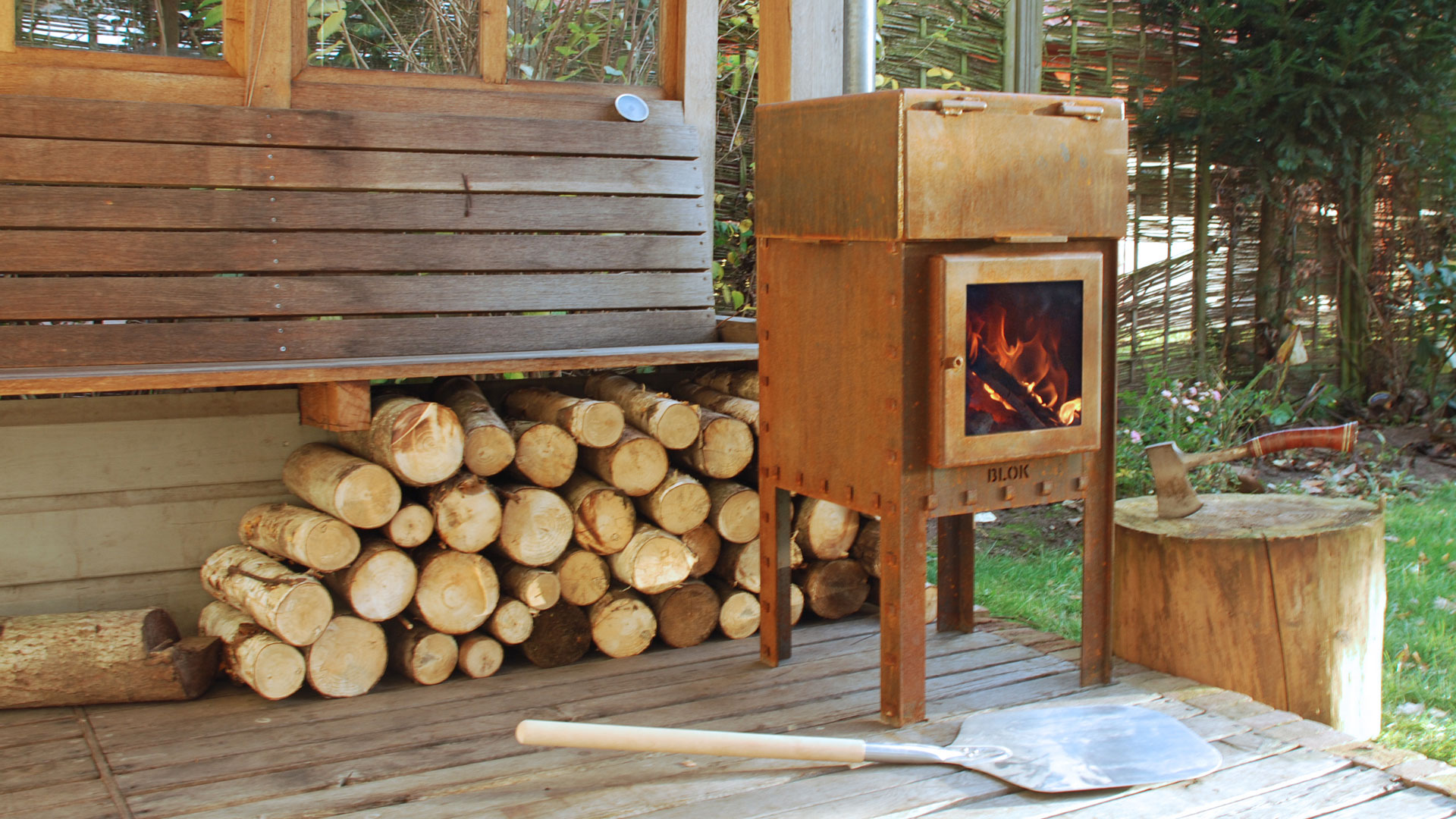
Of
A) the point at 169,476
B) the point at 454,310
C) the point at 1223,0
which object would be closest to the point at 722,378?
the point at 454,310

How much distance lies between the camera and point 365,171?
160 inches

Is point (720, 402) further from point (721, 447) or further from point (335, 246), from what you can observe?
point (335, 246)

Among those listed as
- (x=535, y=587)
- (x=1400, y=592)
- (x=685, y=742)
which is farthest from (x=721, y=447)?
(x=1400, y=592)

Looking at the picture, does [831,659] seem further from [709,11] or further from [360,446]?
[709,11]

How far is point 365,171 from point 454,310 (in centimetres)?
51

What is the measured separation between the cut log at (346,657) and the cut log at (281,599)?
0.04m

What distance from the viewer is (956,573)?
12.8ft

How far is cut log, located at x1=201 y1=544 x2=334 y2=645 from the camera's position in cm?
337

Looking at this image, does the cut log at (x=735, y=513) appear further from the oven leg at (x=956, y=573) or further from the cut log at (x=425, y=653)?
the cut log at (x=425, y=653)

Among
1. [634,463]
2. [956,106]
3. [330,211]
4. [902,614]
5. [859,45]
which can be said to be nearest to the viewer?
[956,106]

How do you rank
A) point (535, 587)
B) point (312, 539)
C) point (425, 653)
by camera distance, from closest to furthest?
point (312, 539) → point (425, 653) → point (535, 587)

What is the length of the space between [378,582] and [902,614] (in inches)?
55.7

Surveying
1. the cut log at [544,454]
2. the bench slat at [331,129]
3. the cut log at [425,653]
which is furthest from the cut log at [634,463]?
the bench slat at [331,129]

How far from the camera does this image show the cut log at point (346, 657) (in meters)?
3.43
